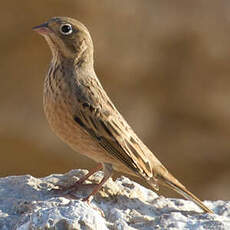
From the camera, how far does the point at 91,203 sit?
23.6ft

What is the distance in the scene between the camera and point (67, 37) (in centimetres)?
790

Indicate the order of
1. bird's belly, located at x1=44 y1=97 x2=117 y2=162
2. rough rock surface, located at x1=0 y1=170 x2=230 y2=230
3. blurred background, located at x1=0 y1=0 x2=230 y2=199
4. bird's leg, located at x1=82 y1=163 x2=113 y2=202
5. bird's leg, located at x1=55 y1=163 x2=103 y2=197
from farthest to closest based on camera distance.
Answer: blurred background, located at x1=0 y1=0 x2=230 y2=199, bird's belly, located at x1=44 y1=97 x2=117 y2=162, bird's leg, located at x1=55 y1=163 x2=103 y2=197, bird's leg, located at x1=82 y1=163 x2=113 y2=202, rough rock surface, located at x1=0 y1=170 x2=230 y2=230

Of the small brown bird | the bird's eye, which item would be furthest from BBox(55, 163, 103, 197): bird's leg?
the bird's eye

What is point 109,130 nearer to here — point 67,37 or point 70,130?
point 70,130

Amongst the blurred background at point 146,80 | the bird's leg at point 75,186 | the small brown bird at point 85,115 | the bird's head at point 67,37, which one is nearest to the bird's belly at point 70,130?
the small brown bird at point 85,115

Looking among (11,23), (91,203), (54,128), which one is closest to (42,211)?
(91,203)

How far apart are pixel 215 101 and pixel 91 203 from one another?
5942 millimetres

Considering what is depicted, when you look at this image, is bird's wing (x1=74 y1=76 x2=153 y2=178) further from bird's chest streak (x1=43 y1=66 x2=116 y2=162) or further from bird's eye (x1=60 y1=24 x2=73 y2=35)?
bird's eye (x1=60 y1=24 x2=73 y2=35)

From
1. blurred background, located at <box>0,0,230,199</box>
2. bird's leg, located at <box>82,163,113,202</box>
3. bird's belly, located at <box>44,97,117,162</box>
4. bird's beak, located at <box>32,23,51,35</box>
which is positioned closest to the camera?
bird's leg, located at <box>82,163,113,202</box>

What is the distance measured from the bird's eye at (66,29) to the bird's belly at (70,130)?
0.60 metres

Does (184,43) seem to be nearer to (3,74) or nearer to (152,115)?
(152,115)

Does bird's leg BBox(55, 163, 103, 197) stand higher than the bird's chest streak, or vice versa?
the bird's chest streak

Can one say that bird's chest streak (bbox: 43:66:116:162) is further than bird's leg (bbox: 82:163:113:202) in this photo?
Yes

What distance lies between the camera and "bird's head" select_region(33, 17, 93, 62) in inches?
308
